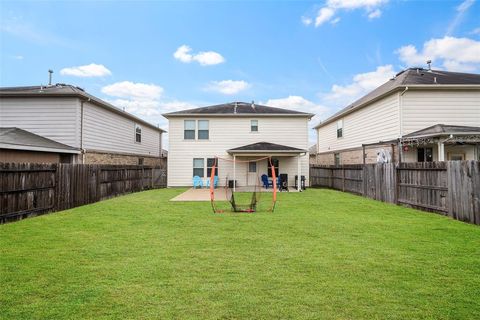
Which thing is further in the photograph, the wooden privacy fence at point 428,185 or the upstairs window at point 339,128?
the upstairs window at point 339,128

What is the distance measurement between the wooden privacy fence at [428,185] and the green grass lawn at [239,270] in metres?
0.85

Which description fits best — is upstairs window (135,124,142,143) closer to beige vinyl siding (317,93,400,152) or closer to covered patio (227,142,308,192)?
covered patio (227,142,308,192)

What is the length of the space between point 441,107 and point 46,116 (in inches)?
874

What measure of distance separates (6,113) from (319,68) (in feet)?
66.8

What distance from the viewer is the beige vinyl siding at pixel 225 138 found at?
2105 centimetres

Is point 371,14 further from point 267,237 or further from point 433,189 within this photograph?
point 267,237

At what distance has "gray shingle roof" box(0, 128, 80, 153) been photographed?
1210cm

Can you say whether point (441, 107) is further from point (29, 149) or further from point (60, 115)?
point (60, 115)

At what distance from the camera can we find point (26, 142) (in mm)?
13172

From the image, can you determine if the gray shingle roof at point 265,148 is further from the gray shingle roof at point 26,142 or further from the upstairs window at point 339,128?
the gray shingle roof at point 26,142

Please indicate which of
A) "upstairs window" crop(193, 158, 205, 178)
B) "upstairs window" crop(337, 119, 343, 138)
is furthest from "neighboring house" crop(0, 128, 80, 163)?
"upstairs window" crop(337, 119, 343, 138)

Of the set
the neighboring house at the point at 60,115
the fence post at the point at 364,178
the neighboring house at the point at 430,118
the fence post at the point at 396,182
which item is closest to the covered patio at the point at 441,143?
the neighboring house at the point at 430,118

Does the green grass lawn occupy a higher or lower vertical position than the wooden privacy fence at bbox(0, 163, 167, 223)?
lower

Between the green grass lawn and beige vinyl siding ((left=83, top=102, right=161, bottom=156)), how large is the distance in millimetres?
10225
